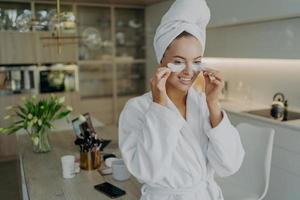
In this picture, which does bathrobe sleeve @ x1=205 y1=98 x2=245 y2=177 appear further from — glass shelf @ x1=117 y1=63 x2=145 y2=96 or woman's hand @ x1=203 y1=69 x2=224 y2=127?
glass shelf @ x1=117 y1=63 x2=145 y2=96

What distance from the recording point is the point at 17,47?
4035mm

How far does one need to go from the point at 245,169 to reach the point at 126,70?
3496mm

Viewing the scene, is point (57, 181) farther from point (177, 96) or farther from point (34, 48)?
point (34, 48)

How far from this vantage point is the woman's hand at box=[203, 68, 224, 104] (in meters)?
0.98

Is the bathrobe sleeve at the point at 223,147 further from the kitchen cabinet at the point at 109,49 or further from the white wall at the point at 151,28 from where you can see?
the kitchen cabinet at the point at 109,49

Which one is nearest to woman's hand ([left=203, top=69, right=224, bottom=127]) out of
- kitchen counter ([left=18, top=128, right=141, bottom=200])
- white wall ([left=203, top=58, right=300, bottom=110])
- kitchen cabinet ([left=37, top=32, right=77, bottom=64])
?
kitchen counter ([left=18, top=128, right=141, bottom=200])

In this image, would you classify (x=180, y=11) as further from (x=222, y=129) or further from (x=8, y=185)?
(x=8, y=185)

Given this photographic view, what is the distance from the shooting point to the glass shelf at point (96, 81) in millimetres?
4980

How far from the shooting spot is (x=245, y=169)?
6.44ft

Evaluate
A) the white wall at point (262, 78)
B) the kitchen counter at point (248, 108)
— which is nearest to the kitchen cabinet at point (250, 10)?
the white wall at point (262, 78)

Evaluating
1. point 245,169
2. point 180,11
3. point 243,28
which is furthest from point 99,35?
point 180,11

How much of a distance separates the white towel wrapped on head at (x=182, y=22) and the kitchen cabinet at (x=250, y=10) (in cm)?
163

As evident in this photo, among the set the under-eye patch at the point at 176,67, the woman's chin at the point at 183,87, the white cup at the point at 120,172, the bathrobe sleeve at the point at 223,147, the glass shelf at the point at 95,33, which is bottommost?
the white cup at the point at 120,172

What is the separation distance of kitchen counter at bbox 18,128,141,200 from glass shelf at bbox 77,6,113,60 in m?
2.82
